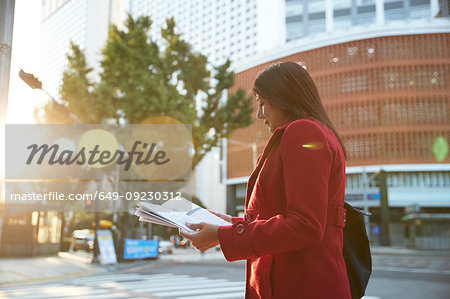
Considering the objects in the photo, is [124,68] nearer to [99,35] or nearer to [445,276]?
[99,35]

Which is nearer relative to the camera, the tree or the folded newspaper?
the folded newspaper

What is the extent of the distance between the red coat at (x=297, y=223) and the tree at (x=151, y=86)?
16.3 metres

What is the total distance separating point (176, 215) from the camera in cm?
170

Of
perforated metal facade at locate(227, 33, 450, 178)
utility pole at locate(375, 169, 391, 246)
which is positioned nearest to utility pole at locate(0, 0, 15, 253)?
utility pole at locate(375, 169, 391, 246)

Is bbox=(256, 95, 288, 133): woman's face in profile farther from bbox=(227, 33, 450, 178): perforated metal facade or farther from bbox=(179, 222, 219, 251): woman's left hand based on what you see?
bbox=(227, 33, 450, 178): perforated metal facade

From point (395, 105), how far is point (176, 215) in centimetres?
5013

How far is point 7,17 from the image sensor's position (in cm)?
385

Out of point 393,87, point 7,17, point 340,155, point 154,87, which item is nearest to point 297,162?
point 340,155

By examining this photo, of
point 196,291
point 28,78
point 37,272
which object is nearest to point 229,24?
point 37,272

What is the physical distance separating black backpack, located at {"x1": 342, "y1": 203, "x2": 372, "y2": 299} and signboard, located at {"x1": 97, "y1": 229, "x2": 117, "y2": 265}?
17805 mm

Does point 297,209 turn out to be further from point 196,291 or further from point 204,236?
point 196,291

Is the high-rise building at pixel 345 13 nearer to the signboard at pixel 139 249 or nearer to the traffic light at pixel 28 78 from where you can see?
the signboard at pixel 139 249

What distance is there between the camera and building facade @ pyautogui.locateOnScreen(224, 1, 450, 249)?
4656 cm

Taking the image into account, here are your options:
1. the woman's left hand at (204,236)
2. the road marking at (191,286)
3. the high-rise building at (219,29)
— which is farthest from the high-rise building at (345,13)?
the woman's left hand at (204,236)
